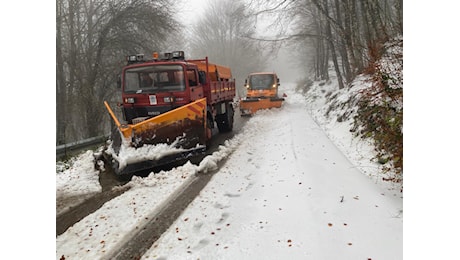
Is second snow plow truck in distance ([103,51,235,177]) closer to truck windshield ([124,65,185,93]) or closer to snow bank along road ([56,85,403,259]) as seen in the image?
truck windshield ([124,65,185,93])

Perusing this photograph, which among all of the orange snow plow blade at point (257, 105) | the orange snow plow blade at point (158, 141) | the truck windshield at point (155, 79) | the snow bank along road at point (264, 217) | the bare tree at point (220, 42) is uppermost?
the bare tree at point (220, 42)

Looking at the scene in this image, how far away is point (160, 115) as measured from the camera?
667 centimetres

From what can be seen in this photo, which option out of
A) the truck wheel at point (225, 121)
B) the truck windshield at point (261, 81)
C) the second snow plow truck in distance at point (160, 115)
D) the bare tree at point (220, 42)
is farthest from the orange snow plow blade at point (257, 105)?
the bare tree at point (220, 42)

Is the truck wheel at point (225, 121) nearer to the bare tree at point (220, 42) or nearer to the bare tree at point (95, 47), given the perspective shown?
the bare tree at point (95, 47)

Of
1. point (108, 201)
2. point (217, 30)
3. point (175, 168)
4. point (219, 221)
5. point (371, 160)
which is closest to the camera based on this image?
point (219, 221)

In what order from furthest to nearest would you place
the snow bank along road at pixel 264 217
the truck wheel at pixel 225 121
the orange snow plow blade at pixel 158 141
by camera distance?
the truck wheel at pixel 225 121, the orange snow plow blade at pixel 158 141, the snow bank along road at pixel 264 217

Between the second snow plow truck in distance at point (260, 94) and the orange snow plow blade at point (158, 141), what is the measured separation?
9.00m

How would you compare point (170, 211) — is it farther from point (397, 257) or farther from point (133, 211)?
point (397, 257)

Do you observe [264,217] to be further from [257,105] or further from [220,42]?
[220,42]

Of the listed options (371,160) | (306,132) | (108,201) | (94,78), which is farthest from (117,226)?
(94,78)

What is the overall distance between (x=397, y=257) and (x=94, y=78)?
13205 millimetres

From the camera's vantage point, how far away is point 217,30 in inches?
1779

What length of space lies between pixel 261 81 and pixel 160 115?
12.3m

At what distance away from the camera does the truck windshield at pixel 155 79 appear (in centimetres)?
788
